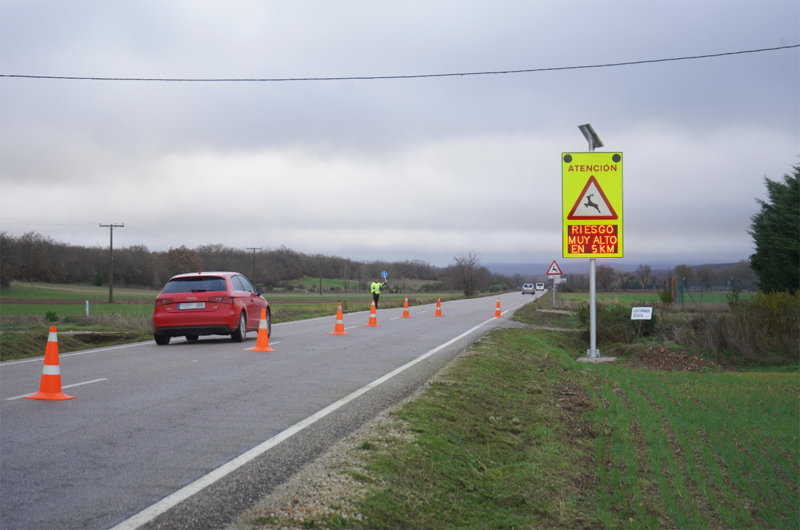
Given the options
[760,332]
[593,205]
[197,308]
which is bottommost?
[760,332]

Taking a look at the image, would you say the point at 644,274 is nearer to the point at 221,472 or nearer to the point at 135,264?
the point at 135,264

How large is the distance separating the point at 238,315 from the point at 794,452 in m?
11.8

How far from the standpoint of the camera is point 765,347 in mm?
13609

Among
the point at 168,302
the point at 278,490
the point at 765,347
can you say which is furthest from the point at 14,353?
the point at 765,347

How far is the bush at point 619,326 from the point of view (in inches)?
672

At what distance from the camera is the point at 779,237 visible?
25.8m

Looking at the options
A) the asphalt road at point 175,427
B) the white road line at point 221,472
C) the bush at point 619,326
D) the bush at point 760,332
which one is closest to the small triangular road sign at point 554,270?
the bush at point 619,326

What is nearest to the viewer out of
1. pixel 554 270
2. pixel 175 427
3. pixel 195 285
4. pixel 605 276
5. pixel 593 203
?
pixel 175 427

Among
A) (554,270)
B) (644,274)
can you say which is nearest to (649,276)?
(644,274)

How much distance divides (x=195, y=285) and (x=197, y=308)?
595 mm

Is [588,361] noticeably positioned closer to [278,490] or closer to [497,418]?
[497,418]

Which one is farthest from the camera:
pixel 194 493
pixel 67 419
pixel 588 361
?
pixel 588 361

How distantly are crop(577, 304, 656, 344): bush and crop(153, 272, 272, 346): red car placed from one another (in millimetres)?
8668

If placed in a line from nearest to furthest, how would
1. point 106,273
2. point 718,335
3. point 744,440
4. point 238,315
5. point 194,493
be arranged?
point 194,493 → point 744,440 → point 718,335 → point 238,315 → point 106,273
